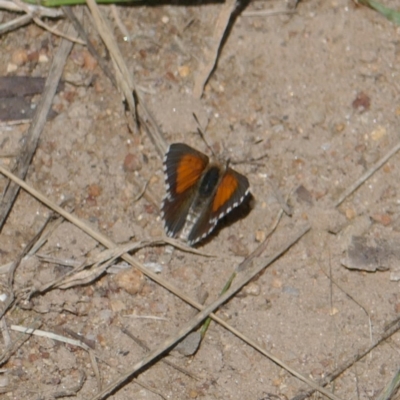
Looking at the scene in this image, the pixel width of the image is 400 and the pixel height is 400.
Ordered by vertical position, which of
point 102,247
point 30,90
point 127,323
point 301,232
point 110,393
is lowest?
point 110,393

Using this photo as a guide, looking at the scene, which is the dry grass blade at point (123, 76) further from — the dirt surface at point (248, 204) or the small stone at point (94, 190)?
the small stone at point (94, 190)

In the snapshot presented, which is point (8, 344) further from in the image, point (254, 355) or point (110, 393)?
point (254, 355)

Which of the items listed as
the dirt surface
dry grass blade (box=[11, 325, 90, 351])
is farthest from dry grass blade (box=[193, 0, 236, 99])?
dry grass blade (box=[11, 325, 90, 351])

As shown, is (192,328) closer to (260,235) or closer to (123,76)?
(260,235)

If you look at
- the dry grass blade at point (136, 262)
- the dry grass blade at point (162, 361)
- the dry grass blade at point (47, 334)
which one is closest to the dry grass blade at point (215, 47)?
the dry grass blade at point (136, 262)

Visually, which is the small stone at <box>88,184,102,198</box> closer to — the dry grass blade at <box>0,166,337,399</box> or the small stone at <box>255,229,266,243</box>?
the dry grass blade at <box>0,166,337,399</box>

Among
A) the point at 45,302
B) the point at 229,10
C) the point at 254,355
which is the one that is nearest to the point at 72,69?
the point at 229,10

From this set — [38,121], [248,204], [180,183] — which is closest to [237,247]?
[248,204]
